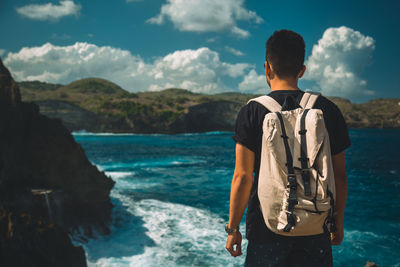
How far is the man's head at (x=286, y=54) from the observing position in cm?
195

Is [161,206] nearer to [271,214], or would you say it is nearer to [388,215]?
[388,215]

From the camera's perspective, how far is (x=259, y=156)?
6.39 ft

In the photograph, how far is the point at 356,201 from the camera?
55.5 ft

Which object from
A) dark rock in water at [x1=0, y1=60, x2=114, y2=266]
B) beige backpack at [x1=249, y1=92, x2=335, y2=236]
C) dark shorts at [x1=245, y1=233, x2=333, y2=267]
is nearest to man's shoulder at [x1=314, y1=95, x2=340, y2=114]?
beige backpack at [x1=249, y1=92, x2=335, y2=236]

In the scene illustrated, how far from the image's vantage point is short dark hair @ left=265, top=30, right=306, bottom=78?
1.95 meters

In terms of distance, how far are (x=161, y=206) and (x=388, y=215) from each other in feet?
40.6

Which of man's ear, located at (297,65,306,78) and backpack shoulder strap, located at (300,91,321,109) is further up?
man's ear, located at (297,65,306,78)

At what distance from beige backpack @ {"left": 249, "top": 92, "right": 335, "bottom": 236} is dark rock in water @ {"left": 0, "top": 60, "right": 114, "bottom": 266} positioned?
6303 millimetres

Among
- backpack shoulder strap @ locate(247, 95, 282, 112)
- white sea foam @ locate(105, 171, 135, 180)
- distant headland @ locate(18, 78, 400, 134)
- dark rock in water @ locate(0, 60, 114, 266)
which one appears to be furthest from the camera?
distant headland @ locate(18, 78, 400, 134)

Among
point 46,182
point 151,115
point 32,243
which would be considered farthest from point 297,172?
point 151,115

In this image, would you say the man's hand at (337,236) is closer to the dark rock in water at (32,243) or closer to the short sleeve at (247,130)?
the short sleeve at (247,130)

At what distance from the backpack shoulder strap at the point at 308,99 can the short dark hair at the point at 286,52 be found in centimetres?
20

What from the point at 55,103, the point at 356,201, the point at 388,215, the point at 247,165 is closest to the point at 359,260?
the point at 388,215

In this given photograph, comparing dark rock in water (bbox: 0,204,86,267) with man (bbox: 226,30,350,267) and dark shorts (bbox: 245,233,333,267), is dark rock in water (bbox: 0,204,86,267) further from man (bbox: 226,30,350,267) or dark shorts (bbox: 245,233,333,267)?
dark shorts (bbox: 245,233,333,267)
